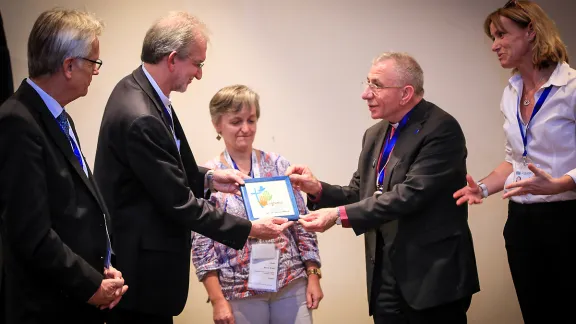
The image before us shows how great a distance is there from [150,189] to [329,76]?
2.21 meters

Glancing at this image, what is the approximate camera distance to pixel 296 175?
132 inches

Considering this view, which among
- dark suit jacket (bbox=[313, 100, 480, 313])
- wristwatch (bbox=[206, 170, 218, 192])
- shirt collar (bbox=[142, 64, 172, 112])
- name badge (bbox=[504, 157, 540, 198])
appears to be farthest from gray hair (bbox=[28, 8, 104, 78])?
name badge (bbox=[504, 157, 540, 198])

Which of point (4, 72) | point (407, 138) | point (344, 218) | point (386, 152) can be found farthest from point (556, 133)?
point (4, 72)

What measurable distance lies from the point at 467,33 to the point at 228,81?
6.15ft

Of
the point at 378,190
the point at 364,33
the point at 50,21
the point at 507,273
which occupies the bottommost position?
the point at 507,273

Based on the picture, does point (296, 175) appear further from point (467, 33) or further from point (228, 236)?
point (467, 33)

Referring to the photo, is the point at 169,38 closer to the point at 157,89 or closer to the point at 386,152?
the point at 157,89

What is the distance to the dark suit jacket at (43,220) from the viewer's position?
1.97 m

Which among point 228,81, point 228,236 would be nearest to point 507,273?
Answer: point 228,81

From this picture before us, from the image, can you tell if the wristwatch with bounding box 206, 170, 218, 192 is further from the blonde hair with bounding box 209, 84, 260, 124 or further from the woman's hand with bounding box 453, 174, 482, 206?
the woman's hand with bounding box 453, 174, 482, 206

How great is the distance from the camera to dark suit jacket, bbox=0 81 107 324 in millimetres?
1973

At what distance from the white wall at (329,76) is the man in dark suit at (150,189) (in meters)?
1.43

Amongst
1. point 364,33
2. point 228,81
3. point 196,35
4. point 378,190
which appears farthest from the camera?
point 364,33

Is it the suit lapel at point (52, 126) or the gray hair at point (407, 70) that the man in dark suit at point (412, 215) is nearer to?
the gray hair at point (407, 70)
